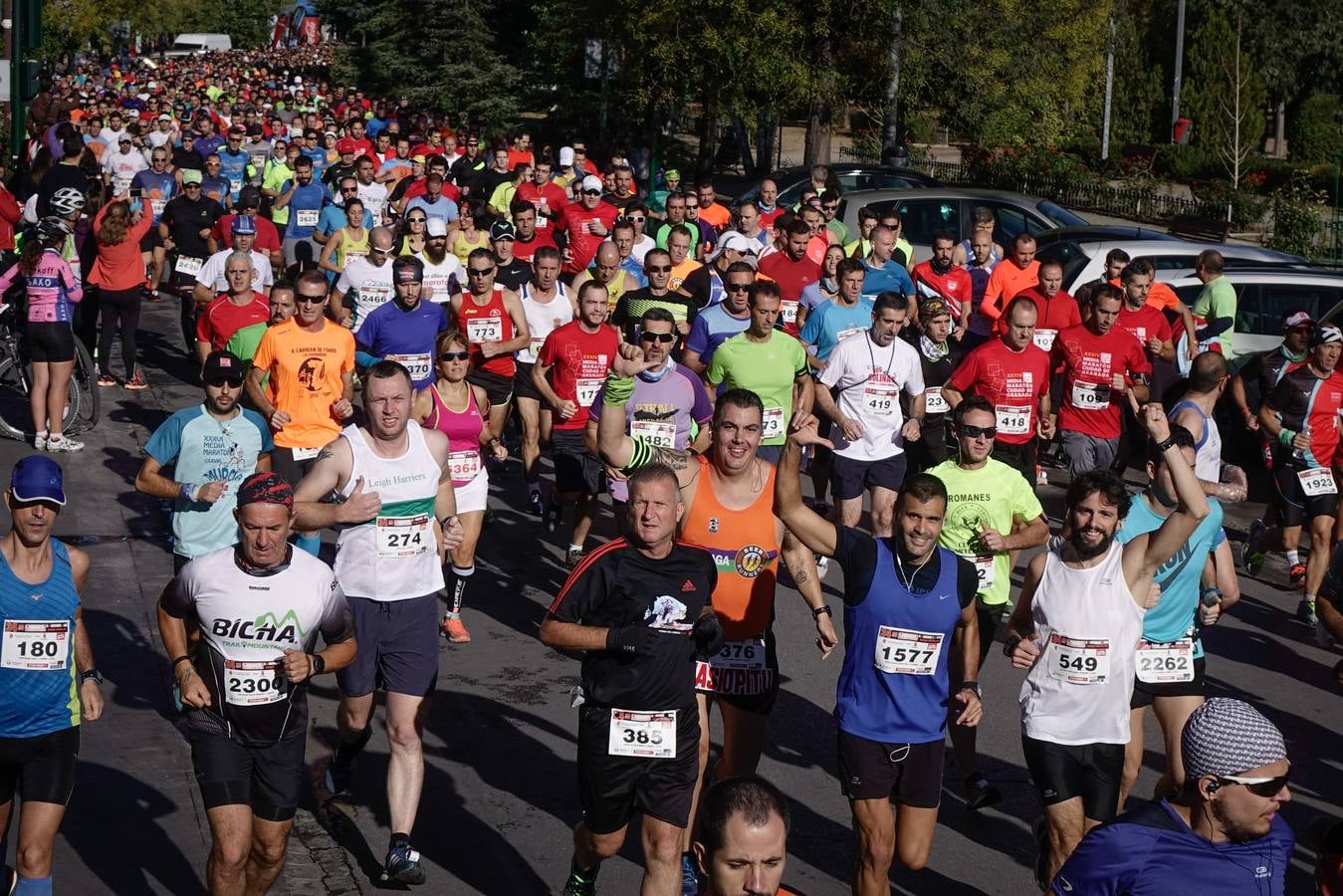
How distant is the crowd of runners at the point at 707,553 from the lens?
606cm

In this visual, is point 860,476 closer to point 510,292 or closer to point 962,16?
point 510,292

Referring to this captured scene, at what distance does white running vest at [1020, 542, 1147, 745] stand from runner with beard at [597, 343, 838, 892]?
2.72ft

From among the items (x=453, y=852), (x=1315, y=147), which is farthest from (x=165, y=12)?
(x=453, y=852)

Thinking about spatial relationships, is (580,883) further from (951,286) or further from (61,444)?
(951,286)

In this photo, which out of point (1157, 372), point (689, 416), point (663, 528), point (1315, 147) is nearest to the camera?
point (663, 528)

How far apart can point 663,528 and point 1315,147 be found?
47.3 metres

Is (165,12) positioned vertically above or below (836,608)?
above

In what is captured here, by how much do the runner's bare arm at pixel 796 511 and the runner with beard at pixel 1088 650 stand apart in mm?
827

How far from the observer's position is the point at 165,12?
93.6 meters

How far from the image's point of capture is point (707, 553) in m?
6.43

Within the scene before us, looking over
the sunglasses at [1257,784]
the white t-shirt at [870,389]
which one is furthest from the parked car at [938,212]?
the sunglasses at [1257,784]

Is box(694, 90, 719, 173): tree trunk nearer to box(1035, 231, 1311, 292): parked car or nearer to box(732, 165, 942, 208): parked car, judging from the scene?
box(732, 165, 942, 208): parked car

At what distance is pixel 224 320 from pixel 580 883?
7897 mm

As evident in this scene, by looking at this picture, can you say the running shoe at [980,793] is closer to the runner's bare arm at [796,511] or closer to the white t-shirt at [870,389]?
the runner's bare arm at [796,511]
